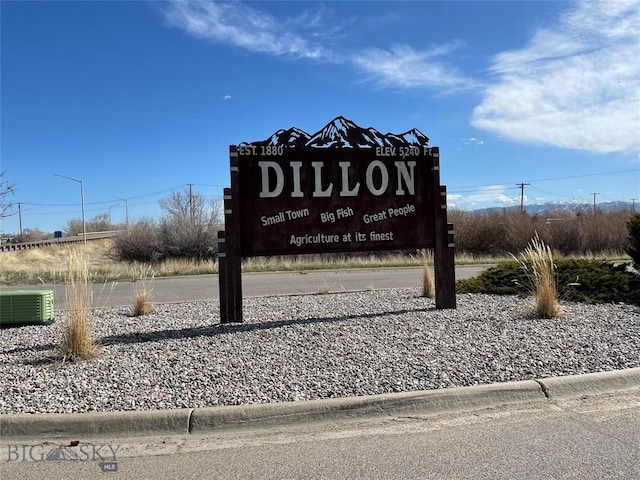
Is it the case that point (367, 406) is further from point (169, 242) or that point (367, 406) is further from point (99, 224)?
point (99, 224)

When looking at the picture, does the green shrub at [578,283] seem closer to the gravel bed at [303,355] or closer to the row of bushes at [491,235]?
the gravel bed at [303,355]

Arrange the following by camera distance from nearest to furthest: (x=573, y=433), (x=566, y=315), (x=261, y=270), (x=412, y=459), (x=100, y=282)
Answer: (x=412, y=459)
(x=573, y=433)
(x=566, y=315)
(x=100, y=282)
(x=261, y=270)

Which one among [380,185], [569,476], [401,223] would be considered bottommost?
[569,476]

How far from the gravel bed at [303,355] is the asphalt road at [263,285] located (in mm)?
4415

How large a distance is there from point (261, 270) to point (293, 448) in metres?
16.6

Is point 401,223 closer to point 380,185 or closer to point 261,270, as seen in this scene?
point 380,185

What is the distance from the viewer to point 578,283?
31.3ft

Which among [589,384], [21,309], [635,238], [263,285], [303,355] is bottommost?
[589,384]

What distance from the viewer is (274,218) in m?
8.05

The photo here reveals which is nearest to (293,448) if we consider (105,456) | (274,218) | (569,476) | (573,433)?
(105,456)

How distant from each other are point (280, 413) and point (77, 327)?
8.74 ft

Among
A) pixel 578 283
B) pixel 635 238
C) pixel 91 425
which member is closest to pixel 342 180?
pixel 578 283
